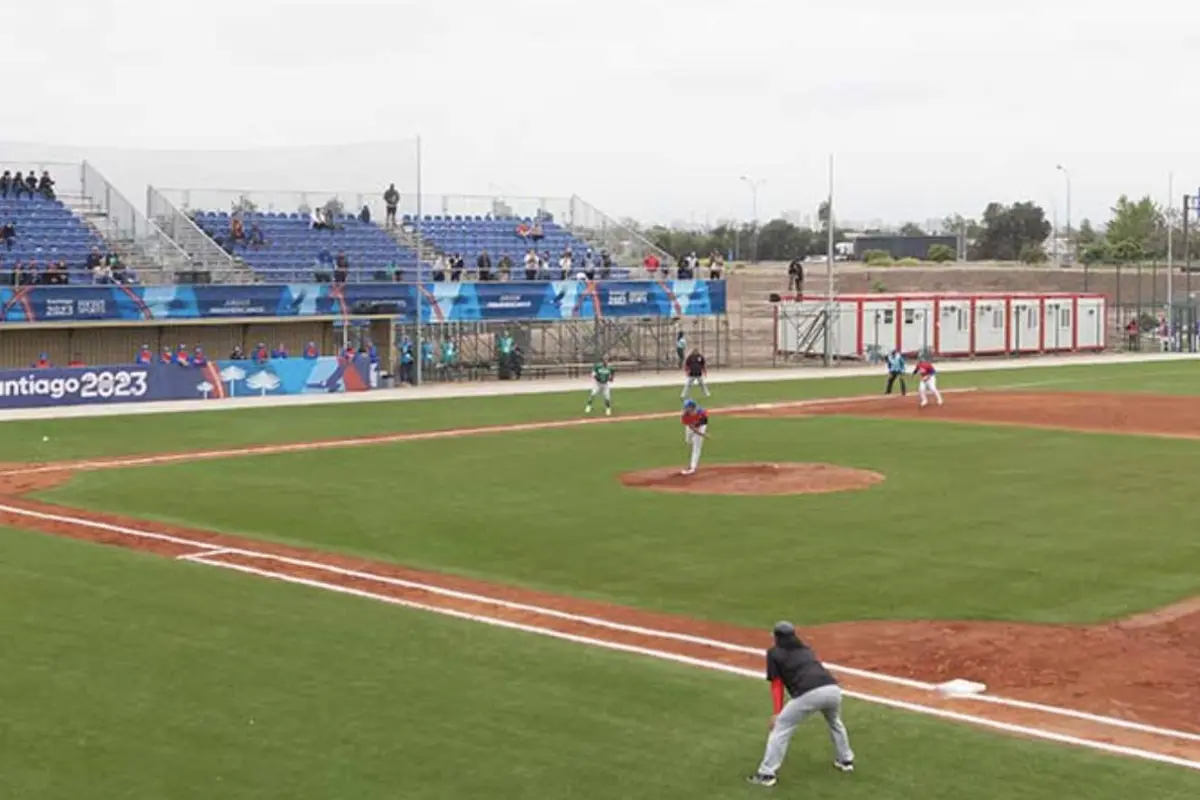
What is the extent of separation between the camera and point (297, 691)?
48.5 ft

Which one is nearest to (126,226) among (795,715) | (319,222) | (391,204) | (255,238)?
(255,238)

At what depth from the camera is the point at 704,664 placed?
1602 centimetres

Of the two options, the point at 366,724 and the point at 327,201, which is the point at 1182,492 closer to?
the point at 366,724

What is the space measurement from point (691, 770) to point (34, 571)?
12.3 metres

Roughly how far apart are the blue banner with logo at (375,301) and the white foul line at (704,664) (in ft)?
101

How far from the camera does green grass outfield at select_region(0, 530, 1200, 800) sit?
1193 centimetres

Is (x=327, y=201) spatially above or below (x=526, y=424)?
above

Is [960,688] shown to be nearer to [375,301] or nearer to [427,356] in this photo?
[375,301]

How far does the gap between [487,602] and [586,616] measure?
4.93 feet

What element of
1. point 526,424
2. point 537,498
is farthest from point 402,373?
point 537,498

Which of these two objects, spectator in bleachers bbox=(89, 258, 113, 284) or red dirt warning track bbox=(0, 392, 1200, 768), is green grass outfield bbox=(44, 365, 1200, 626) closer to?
red dirt warning track bbox=(0, 392, 1200, 768)

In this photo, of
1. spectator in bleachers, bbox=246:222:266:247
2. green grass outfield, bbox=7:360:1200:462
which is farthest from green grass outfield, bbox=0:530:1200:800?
spectator in bleachers, bbox=246:222:266:247

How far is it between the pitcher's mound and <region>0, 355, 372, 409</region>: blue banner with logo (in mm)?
23760

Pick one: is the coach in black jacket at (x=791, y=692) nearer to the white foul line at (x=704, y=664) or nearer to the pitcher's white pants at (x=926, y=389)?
the white foul line at (x=704, y=664)
